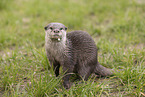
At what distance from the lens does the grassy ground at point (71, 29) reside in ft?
7.16

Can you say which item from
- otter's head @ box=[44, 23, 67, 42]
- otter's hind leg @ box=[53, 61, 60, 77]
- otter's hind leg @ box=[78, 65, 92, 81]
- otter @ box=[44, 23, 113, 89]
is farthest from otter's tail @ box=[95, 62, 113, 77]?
otter's head @ box=[44, 23, 67, 42]

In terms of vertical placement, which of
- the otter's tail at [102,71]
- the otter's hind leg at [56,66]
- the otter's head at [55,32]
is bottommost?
the otter's tail at [102,71]

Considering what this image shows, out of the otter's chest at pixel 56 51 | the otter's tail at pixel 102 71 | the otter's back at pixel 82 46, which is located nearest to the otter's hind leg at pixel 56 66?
the otter's chest at pixel 56 51

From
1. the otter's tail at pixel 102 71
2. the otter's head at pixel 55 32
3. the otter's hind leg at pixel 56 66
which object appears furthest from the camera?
the otter's tail at pixel 102 71

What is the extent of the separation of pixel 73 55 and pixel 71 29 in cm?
42

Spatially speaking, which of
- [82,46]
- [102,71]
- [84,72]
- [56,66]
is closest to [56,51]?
[56,66]

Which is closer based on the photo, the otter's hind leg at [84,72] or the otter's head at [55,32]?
the otter's head at [55,32]

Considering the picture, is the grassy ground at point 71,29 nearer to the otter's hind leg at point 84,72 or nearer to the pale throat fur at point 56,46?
the otter's hind leg at point 84,72

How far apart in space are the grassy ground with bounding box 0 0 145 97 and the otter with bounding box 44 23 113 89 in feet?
0.41

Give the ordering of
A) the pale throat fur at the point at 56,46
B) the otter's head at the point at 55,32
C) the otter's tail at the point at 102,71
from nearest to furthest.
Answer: the otter's head at the point at 55,32
the pale throat fur at the point at 56,46
the otter's tail at the point at 102,71

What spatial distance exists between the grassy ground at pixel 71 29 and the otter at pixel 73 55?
124 mm

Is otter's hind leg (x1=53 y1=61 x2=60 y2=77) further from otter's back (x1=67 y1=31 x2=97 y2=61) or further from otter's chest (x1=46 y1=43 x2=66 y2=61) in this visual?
otter's back (x1=67 y1=31 x2=97 y2=61)

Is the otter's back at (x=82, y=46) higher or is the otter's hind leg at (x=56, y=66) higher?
the otter's back at (x=82, y=46)

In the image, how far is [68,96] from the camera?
2.09m
